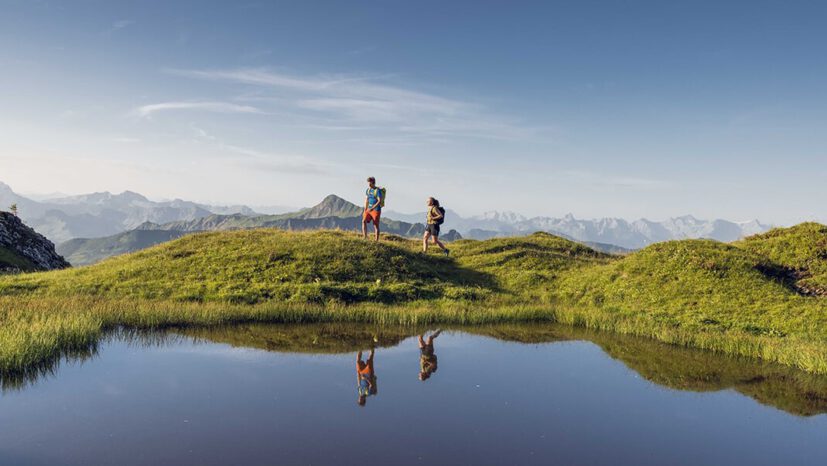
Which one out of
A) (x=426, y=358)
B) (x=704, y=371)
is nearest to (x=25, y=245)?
(x=426, y=358)

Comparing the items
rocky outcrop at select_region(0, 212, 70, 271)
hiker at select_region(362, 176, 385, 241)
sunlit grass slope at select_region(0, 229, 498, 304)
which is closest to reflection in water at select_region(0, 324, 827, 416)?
sunlit grass slope at select_region(0, 229, 498, 304)

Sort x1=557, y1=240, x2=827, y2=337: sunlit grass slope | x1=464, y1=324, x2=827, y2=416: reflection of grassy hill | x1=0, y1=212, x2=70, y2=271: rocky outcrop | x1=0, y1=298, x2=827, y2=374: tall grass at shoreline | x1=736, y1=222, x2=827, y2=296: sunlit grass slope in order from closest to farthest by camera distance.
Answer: x1=464, y1=324, x2=827, y2=416: reflection of grassy hill, x1=0, y1=298, x2=827, y2=374: tall grass at shoreline, x1=557, y1=240, x2=827, y2=337: sunlit grass slope, x1=736, y1=222, x2=827, y2=296: sunlit grass slope, x1=0, y1=212, x2=70, y2=271: rocky outcrop

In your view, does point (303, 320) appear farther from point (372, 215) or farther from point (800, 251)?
point (800, 251)

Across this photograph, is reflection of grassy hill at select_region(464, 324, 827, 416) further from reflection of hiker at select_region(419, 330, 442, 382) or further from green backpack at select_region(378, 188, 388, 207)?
green backpack at select_region(378, 188, 388, 207)

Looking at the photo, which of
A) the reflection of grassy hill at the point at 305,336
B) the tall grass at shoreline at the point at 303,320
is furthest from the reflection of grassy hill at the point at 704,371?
the reflection of grassy hill at the point at 305,336

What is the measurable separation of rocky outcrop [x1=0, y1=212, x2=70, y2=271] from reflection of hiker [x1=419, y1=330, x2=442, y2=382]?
131ft

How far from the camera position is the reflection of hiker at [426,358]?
15425mm

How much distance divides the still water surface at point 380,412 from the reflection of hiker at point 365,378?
5.0 inches

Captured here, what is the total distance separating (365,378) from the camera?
14672 mm

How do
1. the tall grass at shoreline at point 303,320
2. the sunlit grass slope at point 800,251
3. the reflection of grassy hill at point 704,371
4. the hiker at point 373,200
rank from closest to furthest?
the reflection of grassy hill at point 704,371 < the tall grass at shoreline at point 303,320 < the sunlit grass slope at point 800,251 < the hiker at point 373,200

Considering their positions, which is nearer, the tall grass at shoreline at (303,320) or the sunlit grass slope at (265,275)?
the tall grass at shoreline at (303,320)

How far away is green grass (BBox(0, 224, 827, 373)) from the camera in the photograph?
65.9ft

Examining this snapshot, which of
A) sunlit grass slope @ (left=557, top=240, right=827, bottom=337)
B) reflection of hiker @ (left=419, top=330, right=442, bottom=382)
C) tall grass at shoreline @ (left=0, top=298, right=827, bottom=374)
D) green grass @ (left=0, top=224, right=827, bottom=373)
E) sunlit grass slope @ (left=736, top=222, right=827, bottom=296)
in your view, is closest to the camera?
reflection of hiker @ (left=419, top=330, right=442, bottom=382)

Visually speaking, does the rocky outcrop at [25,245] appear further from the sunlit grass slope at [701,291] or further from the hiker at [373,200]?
the sunlit grass slope at [701,291]
